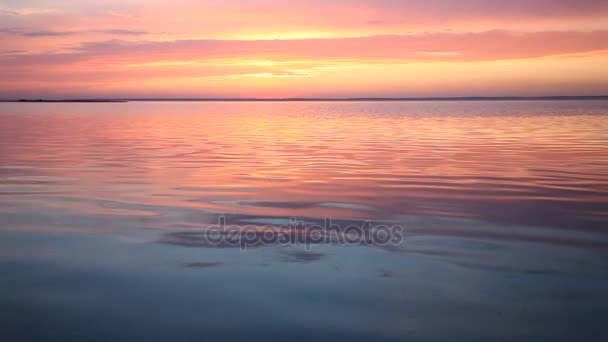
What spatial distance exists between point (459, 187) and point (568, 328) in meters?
7.40

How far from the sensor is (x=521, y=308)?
17.0 ft

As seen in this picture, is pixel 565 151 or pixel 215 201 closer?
pixel 215 201

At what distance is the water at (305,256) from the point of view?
4.87 meters

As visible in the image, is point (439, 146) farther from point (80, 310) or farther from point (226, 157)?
point (80, 310)

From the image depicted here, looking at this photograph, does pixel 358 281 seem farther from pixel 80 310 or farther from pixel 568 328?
pixel 80 310

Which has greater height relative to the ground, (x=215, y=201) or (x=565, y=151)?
(x=565, y=151)

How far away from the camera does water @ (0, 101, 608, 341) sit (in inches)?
192

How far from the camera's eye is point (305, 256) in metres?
6.87

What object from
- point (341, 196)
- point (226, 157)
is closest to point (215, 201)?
point (341, 196)

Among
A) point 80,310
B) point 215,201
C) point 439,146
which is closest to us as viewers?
point 80,310

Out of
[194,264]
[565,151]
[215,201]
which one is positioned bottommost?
[194,264]

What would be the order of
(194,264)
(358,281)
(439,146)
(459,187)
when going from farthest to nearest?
(439,146) → (459,187) → (194,264) → (358,281)

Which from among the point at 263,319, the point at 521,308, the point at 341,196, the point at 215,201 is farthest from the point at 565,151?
the point at 263,319

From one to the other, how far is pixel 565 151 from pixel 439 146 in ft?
15.3
